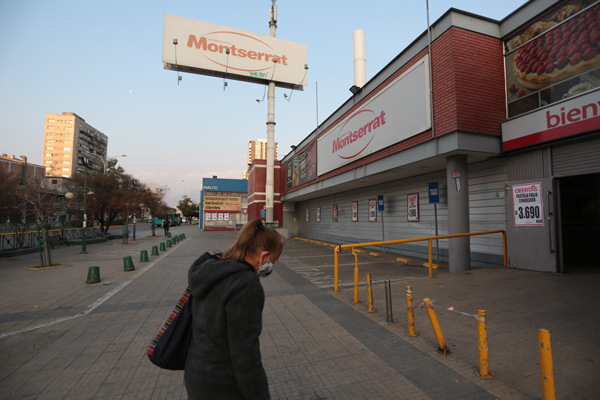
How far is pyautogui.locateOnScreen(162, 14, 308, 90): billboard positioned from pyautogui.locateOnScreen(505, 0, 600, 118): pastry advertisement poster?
20618 mm

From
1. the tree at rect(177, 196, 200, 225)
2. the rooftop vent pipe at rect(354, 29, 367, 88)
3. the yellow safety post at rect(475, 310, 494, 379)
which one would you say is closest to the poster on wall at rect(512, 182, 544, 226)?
the yellow safety post at rect(475, 310, 494, 379)

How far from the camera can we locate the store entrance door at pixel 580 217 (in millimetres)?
9758

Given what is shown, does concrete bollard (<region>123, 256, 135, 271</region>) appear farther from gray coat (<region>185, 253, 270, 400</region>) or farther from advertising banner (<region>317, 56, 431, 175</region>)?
gray coat (<region>185, 253, 270, 400</region>)

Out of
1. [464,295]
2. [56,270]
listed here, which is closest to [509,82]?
[464,295]

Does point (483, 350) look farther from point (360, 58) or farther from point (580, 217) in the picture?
Answer: point (360, 58)

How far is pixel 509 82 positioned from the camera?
8.65 m

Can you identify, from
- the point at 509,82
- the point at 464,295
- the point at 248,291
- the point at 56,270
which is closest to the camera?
the point at 248,291

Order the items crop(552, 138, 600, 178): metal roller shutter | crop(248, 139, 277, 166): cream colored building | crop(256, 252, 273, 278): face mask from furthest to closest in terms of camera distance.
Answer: crop(248, 139, 277, 166): cream colored building
crop(552, 138, 600, 178): metal roller shutter
crop(256, 252, 273, 278): face mask

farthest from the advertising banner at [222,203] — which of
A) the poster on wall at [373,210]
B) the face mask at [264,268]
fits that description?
the face mask at [264,268]

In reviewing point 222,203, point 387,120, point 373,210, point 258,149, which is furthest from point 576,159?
point 258,149

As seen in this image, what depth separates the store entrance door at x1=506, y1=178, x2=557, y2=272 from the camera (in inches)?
286

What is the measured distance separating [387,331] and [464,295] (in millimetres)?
2435

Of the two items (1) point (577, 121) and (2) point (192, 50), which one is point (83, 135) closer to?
(2) point (192, 50)

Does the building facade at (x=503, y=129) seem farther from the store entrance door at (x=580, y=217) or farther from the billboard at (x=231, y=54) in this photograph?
the billboard at (x=231, y=54)
